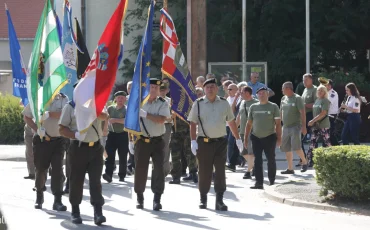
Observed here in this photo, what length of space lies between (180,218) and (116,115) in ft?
15.5

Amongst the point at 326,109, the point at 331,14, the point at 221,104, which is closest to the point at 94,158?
the point at 221,104

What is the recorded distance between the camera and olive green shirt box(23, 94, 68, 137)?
12375mm

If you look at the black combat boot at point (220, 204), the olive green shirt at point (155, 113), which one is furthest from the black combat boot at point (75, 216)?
the black combat boot at point (220, 204)

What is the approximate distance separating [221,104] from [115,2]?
20.7m

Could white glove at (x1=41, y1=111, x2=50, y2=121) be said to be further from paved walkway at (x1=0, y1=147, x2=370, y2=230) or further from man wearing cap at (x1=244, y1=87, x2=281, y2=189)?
man wearing cap at (x1=244, y1=87, x2=281, y2=189)

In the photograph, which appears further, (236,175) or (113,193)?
(236,175)

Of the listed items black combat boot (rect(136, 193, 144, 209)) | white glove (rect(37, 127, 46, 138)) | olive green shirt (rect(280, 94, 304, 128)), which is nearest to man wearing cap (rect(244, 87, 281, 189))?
olive green shirt (rect(280, 94, 304, 128))

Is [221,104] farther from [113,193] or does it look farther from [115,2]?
[115,2]

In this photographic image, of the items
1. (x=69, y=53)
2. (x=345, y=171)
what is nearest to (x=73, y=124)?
(x=69, y=53)

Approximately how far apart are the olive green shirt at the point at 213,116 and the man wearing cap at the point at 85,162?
5.95 feet

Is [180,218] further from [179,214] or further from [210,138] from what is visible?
[210,138]

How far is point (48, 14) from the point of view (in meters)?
13.2

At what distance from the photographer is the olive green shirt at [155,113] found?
1232 centimetres

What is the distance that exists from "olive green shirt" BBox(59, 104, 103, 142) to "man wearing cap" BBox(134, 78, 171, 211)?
1244 mm
